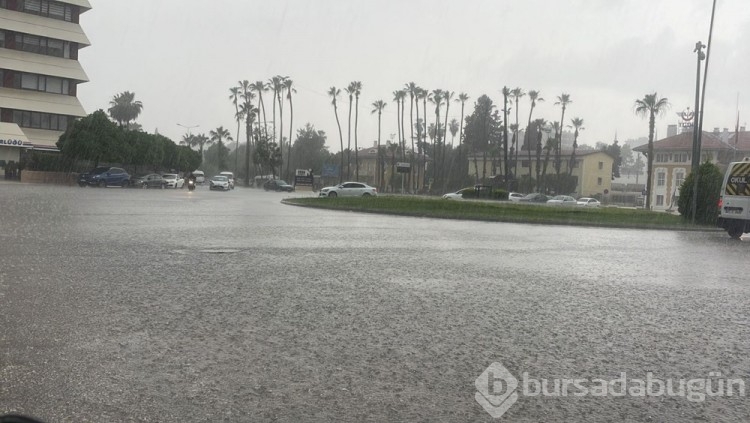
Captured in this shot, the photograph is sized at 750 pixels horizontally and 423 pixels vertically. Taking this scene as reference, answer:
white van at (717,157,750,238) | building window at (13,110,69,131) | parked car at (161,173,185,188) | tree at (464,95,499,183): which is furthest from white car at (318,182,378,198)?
tree at (464,95,499,183)

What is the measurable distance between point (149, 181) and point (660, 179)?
201 feet

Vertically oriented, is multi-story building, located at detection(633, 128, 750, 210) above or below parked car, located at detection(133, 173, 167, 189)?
above

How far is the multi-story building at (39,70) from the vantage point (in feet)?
212

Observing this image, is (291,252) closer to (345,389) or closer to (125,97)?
(345,389)

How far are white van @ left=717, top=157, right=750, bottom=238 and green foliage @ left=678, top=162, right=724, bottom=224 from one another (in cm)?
875

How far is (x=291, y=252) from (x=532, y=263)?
4604 millimetres

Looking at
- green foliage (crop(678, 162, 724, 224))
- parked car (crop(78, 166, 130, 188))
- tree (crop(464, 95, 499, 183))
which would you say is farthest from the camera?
tree (crop(464, 95, 499, 183))

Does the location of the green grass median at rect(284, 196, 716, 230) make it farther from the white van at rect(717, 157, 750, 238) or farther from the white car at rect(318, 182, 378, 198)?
the white car at rect(318, 182, 378, 198)

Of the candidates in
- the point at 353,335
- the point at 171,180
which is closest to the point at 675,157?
the point at 171,180

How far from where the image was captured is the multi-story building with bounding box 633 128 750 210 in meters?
77.1

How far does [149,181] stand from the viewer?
6197cm

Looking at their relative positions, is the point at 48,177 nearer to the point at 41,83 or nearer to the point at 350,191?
the point at 41,83

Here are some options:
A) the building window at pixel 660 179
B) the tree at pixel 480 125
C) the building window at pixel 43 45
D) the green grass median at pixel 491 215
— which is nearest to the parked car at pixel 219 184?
the building window at pixel 43 45

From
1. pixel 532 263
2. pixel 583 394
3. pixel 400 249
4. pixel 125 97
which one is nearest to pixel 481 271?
pixel 532 263
